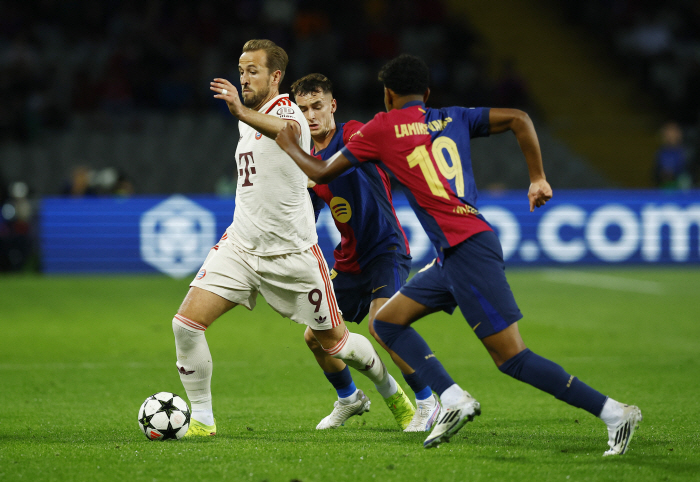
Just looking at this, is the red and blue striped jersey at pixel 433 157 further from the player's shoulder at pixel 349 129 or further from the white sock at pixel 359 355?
the player's shoulder at pixel 349 129

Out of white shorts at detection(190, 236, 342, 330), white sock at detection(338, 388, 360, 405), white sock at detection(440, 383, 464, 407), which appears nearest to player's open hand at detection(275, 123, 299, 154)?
white shorts at detection(190, 236, 342, 330)

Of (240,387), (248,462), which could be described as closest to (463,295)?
(248,462)

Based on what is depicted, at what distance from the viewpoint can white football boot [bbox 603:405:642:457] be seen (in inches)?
175

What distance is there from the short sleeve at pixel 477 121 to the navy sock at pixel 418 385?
1.57 meters

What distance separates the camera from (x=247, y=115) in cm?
489

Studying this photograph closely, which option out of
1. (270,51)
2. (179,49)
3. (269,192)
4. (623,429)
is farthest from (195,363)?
(179,49)

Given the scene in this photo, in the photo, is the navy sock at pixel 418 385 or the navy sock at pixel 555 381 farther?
the navy sock at pixel 418 385

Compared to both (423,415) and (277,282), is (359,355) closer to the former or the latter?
(423,415)

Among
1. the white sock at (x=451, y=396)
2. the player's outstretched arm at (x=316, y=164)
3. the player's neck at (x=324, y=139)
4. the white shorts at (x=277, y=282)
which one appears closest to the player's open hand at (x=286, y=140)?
the player's outstretched arm at (x=316, y=164)

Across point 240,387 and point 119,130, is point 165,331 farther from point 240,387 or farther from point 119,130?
point 119,130

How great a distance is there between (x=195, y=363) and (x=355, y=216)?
4.91 ft

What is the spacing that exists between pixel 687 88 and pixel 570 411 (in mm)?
16998

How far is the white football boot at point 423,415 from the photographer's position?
216 inches

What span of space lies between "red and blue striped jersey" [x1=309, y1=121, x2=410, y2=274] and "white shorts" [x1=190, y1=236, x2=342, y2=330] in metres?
0.62
